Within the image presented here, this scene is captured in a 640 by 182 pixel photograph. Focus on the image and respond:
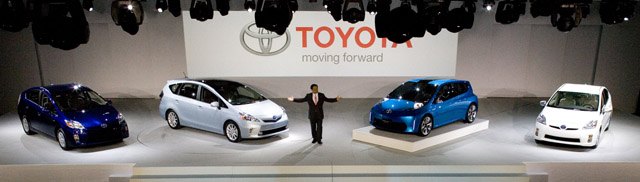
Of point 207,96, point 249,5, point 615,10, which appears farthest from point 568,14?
point 249,5

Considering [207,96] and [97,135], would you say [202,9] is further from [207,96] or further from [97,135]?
[97,135]

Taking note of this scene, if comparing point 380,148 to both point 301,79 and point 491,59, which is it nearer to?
point 301,79

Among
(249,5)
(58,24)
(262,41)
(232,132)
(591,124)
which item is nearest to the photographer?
(58,24)

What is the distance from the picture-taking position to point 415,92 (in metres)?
9.42

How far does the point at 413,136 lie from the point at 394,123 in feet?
1.42

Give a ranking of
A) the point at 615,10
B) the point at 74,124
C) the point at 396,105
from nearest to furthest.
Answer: the point at 615,10 < the point at 74,124 < the point at 396,105

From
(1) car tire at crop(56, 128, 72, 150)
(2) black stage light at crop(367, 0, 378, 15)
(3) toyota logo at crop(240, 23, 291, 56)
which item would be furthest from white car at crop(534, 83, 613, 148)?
(1) car tire at crop(56, 128, 72, 150)

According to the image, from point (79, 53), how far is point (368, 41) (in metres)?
8.01

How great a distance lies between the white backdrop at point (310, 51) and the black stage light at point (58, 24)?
7494 mm

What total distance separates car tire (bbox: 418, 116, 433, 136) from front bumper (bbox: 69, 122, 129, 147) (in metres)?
5.59

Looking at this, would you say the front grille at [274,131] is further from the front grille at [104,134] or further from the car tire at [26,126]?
the car tire at [26,126]

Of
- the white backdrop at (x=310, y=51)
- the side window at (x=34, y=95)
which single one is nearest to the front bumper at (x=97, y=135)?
the side window at (x=34, y=95)

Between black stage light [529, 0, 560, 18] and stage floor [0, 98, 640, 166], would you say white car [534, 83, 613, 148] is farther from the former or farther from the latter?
black stage light [529, 0, 560, 18]

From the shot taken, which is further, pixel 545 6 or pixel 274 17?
pixel 545 6
